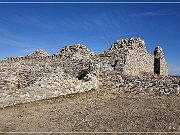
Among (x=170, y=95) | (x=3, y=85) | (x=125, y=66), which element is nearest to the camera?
(x=170, y=95)

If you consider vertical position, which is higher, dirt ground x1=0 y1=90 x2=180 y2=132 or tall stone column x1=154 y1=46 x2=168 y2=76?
tall stone column x1=154 y1=46 x2=168 y2=76

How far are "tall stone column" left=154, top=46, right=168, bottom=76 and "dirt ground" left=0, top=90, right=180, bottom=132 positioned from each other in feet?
56.2

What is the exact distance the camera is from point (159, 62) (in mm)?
36656

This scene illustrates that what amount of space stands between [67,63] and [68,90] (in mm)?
6760

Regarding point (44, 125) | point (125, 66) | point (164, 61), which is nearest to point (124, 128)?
point (44, 125)

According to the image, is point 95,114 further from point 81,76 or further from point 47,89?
point 81,76

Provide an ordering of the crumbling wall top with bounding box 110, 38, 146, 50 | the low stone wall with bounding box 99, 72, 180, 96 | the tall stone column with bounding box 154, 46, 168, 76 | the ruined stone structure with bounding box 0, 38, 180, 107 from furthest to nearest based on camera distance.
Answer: the tall stone column with bounding box 154, 46, 168, 76 → the crumbling wall top with bounding box 110, 38, 146, 50 → the low stone wall with bounding box 99, 72, 180, 96 → the ruined stone structure with bounding box 0, 38, 180, 107

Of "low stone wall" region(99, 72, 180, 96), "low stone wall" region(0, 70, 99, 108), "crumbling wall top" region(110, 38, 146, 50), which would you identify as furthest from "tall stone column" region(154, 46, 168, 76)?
"low stone wall" region(0, 70, 99, 108)

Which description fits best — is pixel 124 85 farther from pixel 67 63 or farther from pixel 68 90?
pixel 67 63

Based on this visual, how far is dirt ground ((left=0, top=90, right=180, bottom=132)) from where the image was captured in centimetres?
1298

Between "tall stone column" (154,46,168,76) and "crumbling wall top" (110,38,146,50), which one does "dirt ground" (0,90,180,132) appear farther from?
"tall stone column" (154,46,168,76)

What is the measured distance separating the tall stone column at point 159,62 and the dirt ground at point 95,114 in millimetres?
17122

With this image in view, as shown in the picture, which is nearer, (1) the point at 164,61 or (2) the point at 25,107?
(2) the point at 25,107

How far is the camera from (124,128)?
12.7 metres
